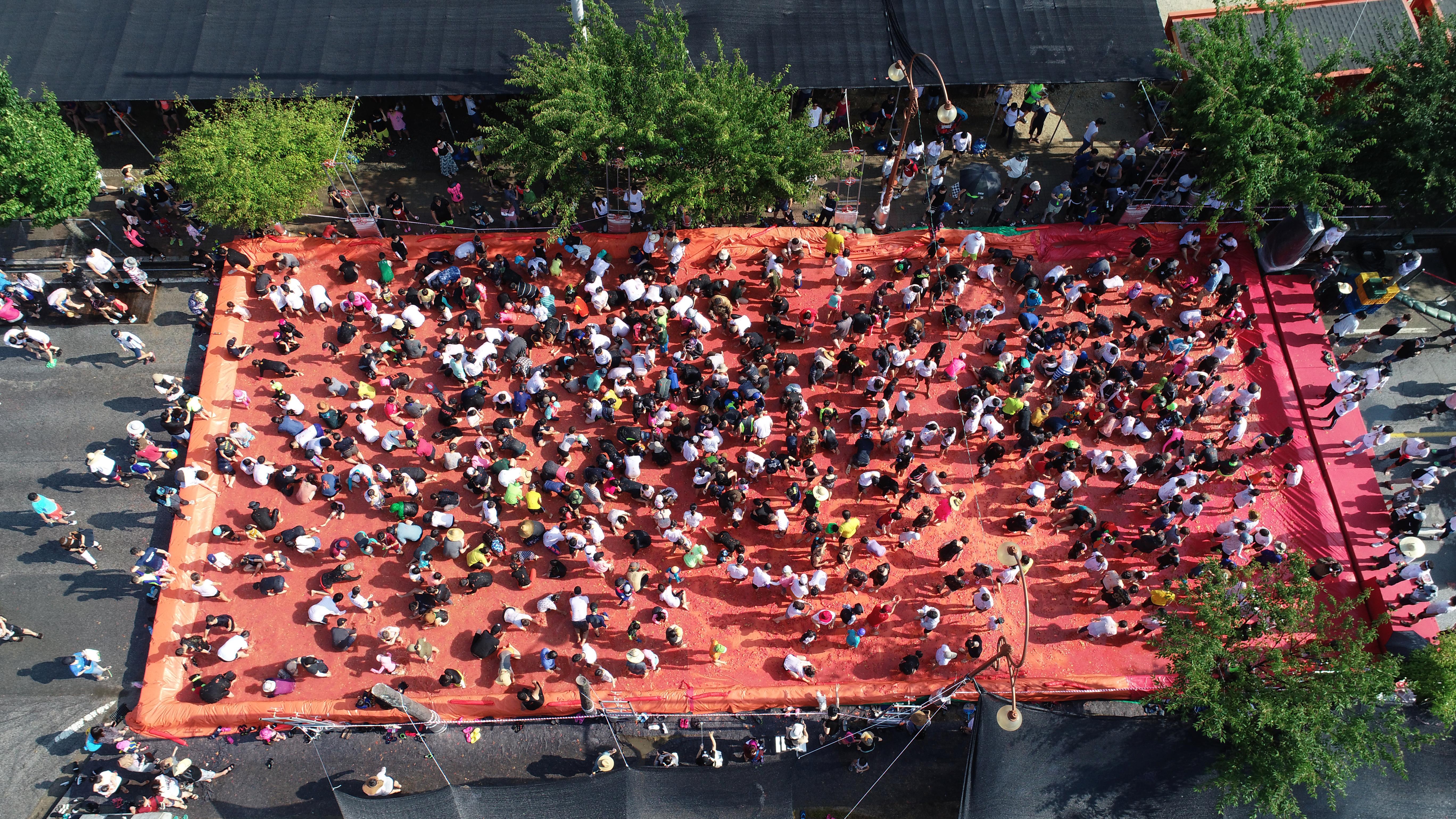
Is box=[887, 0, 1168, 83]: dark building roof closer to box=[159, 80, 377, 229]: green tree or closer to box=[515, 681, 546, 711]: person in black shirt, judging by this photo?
box=[159, 80, 377, 229]: green tree

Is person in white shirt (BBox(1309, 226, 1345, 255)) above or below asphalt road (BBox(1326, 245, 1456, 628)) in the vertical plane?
above

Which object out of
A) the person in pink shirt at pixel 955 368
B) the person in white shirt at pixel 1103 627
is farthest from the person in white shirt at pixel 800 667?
the person in pink shirt at pixel 955 368

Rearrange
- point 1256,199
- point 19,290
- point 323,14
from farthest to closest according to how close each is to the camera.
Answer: point 323,14 < point 19,290 < point 1256,199

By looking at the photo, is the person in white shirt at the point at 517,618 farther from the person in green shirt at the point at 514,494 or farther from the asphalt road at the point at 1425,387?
the asphalt road at the point at 1425,387

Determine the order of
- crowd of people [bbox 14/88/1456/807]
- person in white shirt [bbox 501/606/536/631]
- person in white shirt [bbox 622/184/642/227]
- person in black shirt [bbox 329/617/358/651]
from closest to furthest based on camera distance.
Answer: person in black shirt [bbox 329/617/358/651]
person in white shirt [bbox 501/606/536/631]
crowd of people [bbox 14/88/1456/807]
person in white shirt [bbox 622/184/642/227]

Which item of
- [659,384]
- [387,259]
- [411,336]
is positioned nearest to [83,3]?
[387,259]

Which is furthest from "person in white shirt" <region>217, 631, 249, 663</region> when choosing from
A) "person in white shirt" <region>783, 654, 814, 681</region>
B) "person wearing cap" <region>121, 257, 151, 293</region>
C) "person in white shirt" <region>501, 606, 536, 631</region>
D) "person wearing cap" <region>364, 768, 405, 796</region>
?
"person in white shirt" <region>783, 654, 814, 681</region>

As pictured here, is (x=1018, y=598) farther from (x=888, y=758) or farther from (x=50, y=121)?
(x=50, y=121)
